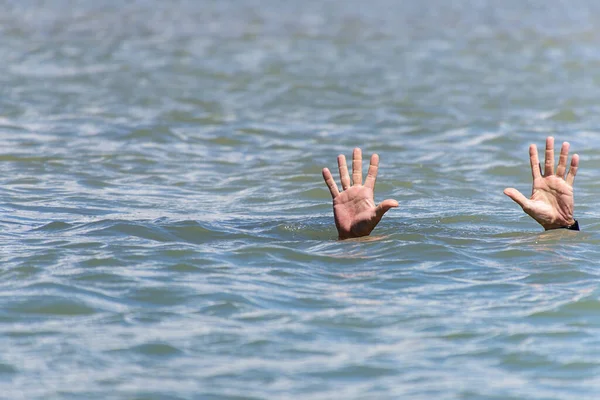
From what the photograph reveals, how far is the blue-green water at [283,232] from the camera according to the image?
4.70m

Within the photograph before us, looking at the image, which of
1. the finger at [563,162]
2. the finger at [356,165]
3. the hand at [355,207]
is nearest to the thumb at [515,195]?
the finger at [563,162]

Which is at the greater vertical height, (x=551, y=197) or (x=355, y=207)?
(x=355, y=207)

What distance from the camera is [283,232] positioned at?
7359 millimetres

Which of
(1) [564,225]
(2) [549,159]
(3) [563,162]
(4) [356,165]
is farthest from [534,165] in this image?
(4) [356,165]

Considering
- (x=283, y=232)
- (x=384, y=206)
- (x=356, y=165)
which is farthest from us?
(x=283, y=232)

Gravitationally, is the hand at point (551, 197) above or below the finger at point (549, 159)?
below

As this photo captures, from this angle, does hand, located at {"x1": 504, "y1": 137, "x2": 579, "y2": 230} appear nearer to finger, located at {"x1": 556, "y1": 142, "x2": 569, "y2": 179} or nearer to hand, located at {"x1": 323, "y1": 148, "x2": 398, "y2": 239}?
finger, located at {"x1": 556, "y1": 142, "x2": 569, "y2": 179}

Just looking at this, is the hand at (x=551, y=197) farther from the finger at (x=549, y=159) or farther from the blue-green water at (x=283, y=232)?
the blue-green water at (x=283, y=232)

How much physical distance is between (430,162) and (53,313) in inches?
244

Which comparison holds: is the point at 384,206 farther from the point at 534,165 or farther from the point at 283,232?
the point at 534,165

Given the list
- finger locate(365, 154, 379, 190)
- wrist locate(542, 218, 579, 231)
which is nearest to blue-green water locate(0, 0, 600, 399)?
→ wrist locate(542, 218, 579, 231)

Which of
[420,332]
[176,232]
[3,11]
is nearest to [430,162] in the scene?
[176,232]

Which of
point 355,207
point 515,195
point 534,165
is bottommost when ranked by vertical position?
point 515,195

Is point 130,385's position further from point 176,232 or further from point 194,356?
point 176,232
